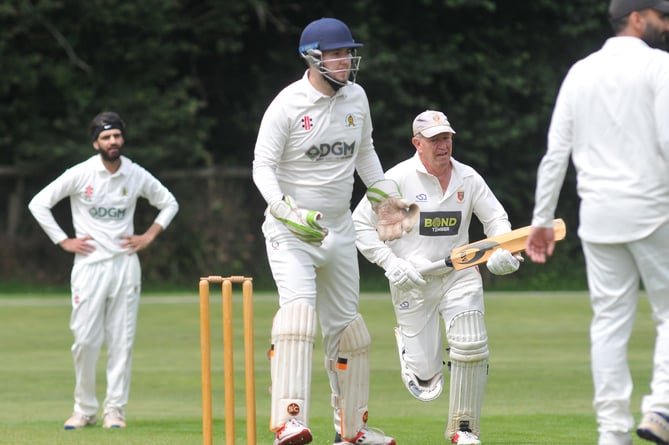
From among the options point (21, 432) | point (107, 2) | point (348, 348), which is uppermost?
point (107, 2)

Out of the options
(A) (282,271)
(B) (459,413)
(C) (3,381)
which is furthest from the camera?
(C) (3,381)

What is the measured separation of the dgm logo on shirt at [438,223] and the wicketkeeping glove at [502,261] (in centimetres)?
57

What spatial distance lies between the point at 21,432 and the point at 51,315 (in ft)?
30.3

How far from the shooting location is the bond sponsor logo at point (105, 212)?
28.1ft

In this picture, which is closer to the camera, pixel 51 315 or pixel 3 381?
pixel 3 381

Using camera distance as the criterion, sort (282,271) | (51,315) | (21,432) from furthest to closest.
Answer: (51,315) < (21,432) < (282,271)

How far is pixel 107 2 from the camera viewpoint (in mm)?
21766

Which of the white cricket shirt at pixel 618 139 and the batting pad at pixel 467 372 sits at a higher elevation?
the white cricket shirt at pixel 618 139

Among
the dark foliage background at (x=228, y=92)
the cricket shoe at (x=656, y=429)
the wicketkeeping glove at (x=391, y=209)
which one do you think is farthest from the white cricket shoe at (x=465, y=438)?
the dark foliage background at (x=228, y=92)

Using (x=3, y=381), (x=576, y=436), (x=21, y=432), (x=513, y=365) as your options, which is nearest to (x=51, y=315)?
(x=3, y=381)

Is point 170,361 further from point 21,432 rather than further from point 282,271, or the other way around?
point 282,271

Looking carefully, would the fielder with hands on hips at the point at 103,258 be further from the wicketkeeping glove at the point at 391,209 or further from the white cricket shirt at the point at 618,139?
the white cricket shirt at the point at 618,139

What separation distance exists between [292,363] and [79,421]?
2.75m

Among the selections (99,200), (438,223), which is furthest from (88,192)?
(438,223)
